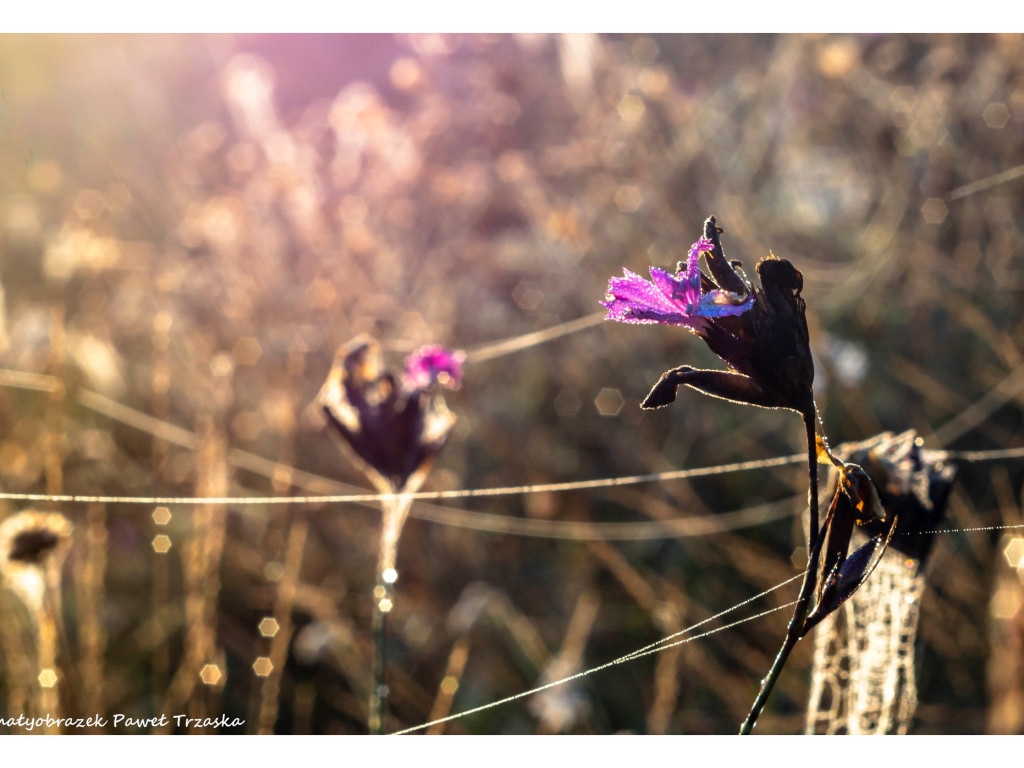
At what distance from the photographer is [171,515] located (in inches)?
82.3

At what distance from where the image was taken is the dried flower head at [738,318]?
22.2 inches

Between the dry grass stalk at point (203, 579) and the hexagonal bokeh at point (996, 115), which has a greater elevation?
the hexagonal bokeh at point (996, 115)

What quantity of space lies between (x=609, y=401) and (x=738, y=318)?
148cm

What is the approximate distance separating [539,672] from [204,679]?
0.63 meters

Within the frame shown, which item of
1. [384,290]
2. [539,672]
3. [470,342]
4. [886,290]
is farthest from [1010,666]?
[384,290]

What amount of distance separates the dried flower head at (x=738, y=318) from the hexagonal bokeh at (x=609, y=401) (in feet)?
4.81

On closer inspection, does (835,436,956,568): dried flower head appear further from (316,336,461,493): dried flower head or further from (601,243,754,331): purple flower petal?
(316,336,461,493): dried flower head

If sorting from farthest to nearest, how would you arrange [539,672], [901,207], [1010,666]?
[901,207]
[539,672]
[1010,666]

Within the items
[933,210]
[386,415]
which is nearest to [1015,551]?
[933,210]

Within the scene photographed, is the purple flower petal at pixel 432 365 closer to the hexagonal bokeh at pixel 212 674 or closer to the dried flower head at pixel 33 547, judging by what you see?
the dried flower head at pixel 33 547

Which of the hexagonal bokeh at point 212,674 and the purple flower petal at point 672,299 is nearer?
the purple flower petal at point 672,299

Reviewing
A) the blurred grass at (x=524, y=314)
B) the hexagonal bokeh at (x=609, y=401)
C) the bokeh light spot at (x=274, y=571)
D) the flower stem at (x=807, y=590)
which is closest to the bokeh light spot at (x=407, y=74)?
the blurred grass at (x=524, y=314)
